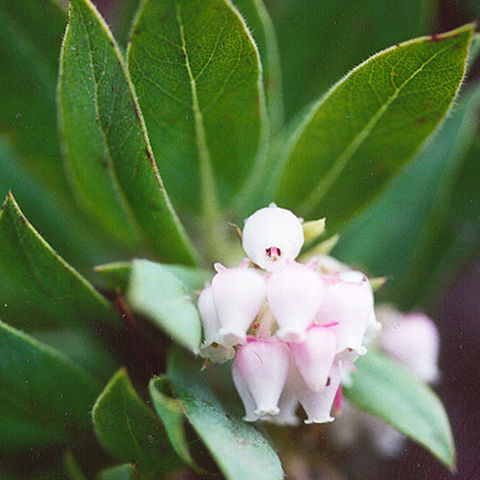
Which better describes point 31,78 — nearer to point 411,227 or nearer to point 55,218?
point 55,218

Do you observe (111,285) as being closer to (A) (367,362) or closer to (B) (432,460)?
(A) (367,362)

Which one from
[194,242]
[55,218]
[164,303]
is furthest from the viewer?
[194,242]

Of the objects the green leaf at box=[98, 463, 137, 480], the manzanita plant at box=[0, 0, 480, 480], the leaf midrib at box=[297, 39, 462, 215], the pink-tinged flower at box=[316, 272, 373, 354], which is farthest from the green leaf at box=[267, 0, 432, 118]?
the green leaf at box=[98, 463, 137, 480]

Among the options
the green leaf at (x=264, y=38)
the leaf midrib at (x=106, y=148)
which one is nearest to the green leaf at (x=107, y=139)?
the leaf midrib at (x=106, y=148)

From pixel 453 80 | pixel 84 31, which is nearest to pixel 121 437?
pixel 84 31

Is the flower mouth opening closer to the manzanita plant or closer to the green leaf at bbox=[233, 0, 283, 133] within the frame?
the manzanita plant

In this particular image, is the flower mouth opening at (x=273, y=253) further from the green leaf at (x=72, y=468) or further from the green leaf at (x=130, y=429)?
the green leaf at (x=72, y=468)

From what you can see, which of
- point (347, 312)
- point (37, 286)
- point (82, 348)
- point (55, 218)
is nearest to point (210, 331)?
point (347, 312)
